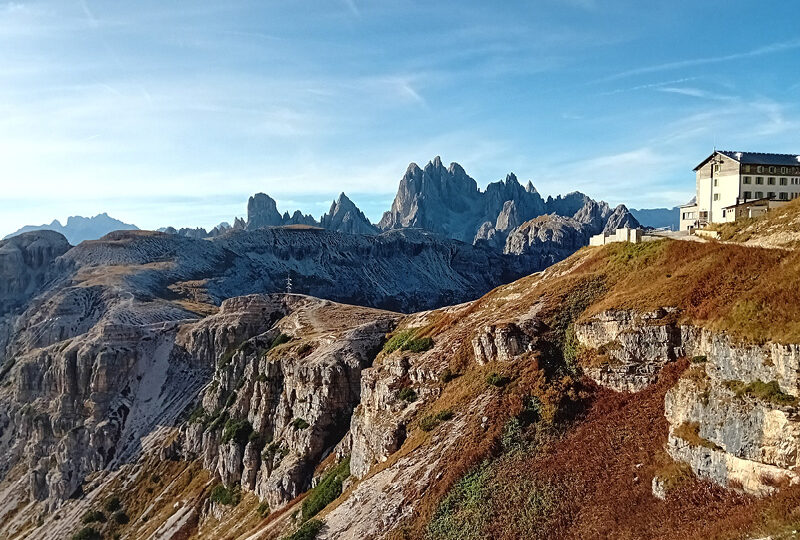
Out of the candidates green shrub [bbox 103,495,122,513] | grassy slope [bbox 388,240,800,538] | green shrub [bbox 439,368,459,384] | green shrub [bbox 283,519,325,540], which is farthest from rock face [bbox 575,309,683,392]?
green shrub [bbox 103,495,122,513]

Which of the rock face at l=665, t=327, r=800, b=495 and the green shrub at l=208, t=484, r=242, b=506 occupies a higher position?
the rock face at l=665, t=327, r=800, b=495

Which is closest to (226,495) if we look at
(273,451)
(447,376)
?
(273,451)

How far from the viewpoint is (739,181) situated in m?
59.2

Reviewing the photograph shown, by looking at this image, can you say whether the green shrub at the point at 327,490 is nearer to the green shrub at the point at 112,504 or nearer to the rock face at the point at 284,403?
the rock face at the point at 284,403

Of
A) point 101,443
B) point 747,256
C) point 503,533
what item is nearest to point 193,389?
point 101,443

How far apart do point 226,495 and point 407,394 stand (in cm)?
4777

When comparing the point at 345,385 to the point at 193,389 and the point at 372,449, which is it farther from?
the point at 193,389

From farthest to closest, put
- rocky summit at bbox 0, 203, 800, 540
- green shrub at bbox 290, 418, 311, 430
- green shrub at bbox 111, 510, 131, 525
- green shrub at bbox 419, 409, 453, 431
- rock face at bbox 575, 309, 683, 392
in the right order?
green shrub at bbox 111, 510, 131, 525 < green shrub at bbox 290, 418, 311, 430 < green shrub at bbox 419, 409, 453, 431 < rock face at bbox 575, 309, 683, 392 < rocky summit at bbox 0, 203, 800, 540

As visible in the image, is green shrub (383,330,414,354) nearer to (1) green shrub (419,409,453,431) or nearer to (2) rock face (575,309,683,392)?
(1) green shrub (419,409,453,431)

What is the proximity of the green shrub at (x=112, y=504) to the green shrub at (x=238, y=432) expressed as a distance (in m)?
26.4

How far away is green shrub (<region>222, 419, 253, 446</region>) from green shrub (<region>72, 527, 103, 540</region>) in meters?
28.8

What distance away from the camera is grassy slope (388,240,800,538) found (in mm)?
30453

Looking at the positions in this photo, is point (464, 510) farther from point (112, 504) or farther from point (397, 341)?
point (112, 504)

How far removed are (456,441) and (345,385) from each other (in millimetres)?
35661
